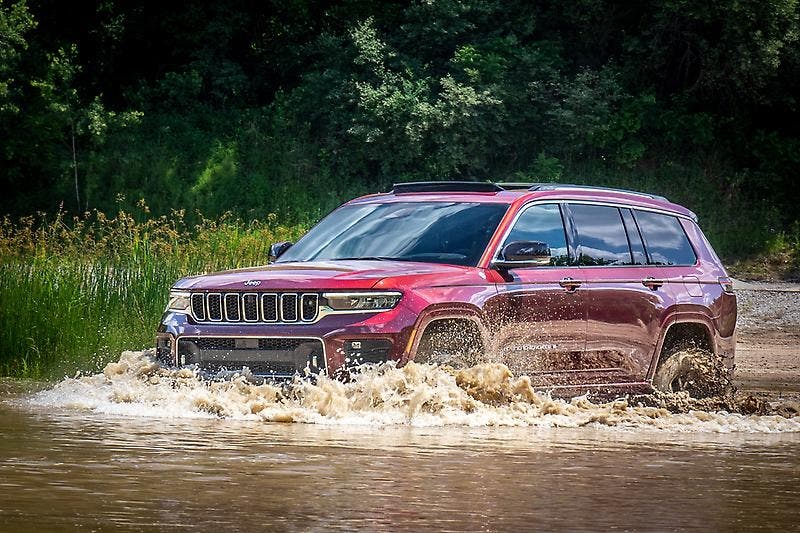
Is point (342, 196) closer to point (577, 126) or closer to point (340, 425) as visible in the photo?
point (577, 126)

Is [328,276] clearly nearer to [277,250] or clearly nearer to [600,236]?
[277,250]

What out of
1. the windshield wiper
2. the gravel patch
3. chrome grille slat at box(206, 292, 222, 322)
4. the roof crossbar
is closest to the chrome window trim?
the roof crossbar

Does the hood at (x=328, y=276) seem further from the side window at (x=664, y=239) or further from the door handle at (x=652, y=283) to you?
the side window at (x=664, y=239)

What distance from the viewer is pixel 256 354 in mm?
10055

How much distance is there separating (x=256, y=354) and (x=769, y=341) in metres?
13.3

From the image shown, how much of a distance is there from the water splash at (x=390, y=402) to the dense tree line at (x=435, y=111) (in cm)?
2706

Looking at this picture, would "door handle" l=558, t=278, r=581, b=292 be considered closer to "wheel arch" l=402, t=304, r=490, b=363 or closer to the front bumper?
"wheel arch" l=402, t=304, r=490, b=363

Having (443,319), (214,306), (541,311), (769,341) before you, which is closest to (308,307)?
(214,306)

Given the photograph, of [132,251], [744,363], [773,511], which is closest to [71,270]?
[132,251]

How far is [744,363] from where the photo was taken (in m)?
18.4

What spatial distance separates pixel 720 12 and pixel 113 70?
17729mm

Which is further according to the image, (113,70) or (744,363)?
(113,70)

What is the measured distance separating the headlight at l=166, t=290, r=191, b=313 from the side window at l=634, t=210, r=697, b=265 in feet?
12.3

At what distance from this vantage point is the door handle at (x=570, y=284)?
11055 millimetres
